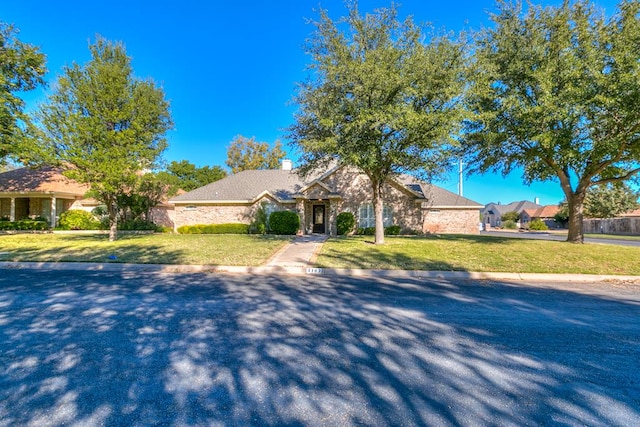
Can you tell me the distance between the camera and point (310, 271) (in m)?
9.50

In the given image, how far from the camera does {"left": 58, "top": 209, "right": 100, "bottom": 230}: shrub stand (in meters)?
23.3

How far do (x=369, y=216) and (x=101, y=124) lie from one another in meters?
16.3

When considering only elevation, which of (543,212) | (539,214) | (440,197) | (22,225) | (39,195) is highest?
(39,195)

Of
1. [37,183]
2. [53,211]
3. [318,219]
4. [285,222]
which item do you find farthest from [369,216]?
[37,183]

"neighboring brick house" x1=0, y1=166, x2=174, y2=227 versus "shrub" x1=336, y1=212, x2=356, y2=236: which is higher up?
"neighboring brick house" x1=0, y1=166, x2=174, y2=227

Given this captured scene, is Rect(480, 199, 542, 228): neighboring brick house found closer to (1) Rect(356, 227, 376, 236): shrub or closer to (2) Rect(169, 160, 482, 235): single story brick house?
(2) Rect(169, 160, 482, 235): single story brick house

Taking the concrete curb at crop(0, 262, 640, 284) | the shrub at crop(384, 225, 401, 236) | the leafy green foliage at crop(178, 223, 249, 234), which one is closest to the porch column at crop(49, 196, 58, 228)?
the leafy green foliage at crop(178, 223, 249, 234)

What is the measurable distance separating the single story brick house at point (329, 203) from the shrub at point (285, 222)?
4.17ft

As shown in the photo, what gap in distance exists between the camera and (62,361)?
11.3 ft

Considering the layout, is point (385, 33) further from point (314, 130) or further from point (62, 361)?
point (62, 361)

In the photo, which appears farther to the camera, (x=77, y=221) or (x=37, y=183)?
(x=37, y=183)

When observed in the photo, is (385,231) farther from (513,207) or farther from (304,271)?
(513,207)

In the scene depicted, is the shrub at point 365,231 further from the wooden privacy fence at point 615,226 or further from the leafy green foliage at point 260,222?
the wooden privacy fence at point 615,226

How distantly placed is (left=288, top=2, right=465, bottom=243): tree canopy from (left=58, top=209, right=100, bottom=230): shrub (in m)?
20.2
